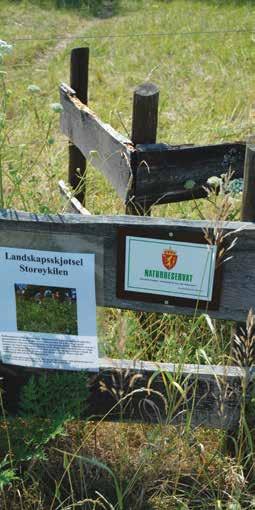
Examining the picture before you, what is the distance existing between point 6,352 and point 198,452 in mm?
817

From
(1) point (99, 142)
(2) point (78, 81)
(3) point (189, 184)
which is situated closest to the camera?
(3) point (189, 184)

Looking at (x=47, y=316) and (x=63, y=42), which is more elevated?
(x=63, y=42)

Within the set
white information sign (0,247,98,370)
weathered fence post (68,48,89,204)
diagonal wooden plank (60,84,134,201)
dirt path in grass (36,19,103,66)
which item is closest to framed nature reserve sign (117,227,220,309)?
white information sign (0,247,98,370)

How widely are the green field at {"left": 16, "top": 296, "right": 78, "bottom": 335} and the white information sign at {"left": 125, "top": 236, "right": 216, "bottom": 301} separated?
0.25 metres

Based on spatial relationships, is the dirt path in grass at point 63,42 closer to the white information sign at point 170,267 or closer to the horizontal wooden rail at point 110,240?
the horizontal wooden rail at point 110,240

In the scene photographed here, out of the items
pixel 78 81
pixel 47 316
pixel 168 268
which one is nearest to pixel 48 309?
pixel 47 316

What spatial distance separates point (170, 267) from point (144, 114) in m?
1.15

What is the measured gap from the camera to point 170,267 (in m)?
2.52

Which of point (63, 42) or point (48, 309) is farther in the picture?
point (63, 42)

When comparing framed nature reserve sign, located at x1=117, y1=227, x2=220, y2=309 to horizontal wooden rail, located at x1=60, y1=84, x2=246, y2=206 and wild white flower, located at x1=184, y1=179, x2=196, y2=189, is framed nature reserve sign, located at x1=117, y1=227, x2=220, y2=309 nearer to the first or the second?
horizontal wooden rail, located at x1=60, y1=84, x2=246, y2=206

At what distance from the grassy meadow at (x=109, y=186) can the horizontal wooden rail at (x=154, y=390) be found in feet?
0.23

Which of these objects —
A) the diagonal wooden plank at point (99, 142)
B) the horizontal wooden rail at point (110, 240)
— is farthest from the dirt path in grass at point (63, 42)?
the horizontal wooden rail at point (110, 240)

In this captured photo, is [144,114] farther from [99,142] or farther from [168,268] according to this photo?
[168,268]

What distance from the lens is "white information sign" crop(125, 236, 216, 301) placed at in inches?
97.9
